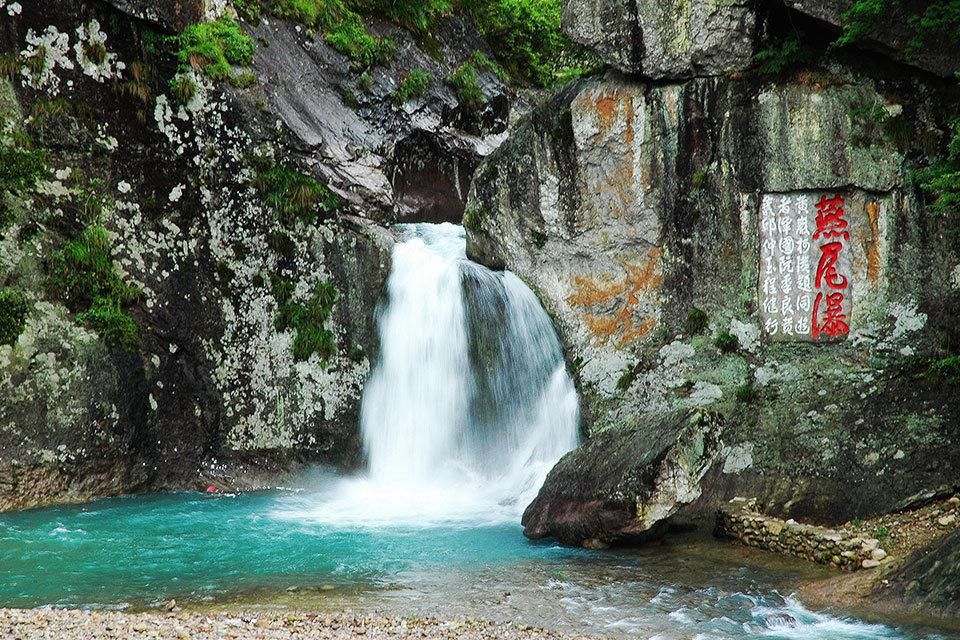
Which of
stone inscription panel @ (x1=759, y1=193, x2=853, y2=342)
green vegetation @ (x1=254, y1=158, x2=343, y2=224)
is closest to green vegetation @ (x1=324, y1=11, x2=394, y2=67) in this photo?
green vegetation @ (x1=254, y1=158, x2=343, y2=224)

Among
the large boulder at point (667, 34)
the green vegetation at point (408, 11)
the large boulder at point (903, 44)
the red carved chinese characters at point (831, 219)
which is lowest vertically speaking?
the red carved chinese characters at point (831, 219)

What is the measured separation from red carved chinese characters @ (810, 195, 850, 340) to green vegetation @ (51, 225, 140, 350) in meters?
9.83

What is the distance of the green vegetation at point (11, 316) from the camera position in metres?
12.3

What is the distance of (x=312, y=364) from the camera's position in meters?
14.5

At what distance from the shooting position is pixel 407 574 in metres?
9.32

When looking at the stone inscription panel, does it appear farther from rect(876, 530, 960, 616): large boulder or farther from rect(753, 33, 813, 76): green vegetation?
rect(876, 530, 960, 616): large boulder

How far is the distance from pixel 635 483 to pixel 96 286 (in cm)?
839

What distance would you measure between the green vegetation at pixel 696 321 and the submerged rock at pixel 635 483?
2164mm

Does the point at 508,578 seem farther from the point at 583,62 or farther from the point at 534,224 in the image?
the point at 583,62

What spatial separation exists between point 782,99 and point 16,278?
10.9 metres

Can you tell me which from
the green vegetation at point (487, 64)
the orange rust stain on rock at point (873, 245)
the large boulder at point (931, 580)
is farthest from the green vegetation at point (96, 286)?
the large boulder at point (931, 580)

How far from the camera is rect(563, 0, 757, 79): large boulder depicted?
12000 millimetres

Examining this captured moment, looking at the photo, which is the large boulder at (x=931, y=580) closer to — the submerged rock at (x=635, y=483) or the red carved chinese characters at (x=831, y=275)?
the submerged rock at (x=635, y=483)

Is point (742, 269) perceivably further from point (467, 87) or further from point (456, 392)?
point (467, 87)
